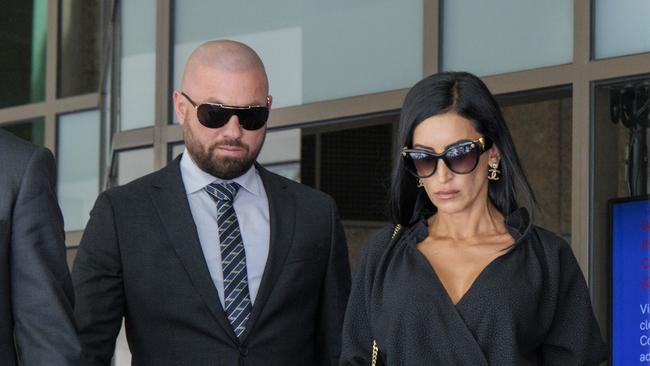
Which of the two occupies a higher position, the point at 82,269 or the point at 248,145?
the point at 248,145

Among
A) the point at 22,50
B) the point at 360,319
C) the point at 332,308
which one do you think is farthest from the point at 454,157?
the point at 22,50

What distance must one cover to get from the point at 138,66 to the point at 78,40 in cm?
571

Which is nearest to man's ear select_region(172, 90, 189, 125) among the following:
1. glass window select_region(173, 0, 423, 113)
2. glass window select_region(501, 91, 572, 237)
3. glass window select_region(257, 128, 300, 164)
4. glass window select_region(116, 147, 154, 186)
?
glass window select_region(173, 0, 423, 113)

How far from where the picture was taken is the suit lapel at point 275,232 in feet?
14.7

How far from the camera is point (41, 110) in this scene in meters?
15.0

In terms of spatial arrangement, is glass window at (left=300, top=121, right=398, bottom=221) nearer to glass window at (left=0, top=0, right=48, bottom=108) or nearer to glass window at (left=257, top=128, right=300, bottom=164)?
glass window at (left=0, top=0, right=48, bottom=108)

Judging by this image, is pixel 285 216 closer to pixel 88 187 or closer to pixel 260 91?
pixel 260 91

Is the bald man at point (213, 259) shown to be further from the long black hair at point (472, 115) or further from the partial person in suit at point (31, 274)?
the long black hair at point (472, 115)

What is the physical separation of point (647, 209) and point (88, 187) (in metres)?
8.55

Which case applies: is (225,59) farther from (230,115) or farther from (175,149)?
(175,149)

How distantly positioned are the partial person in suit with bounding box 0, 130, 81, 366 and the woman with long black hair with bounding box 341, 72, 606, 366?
783 millimetres

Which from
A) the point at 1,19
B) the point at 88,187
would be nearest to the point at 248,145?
the point at 88,187

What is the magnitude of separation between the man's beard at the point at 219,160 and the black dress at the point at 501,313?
3.40 ft

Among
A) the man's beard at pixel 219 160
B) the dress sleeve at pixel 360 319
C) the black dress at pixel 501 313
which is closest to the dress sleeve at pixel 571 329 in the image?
the black dress at pixel 501 313
